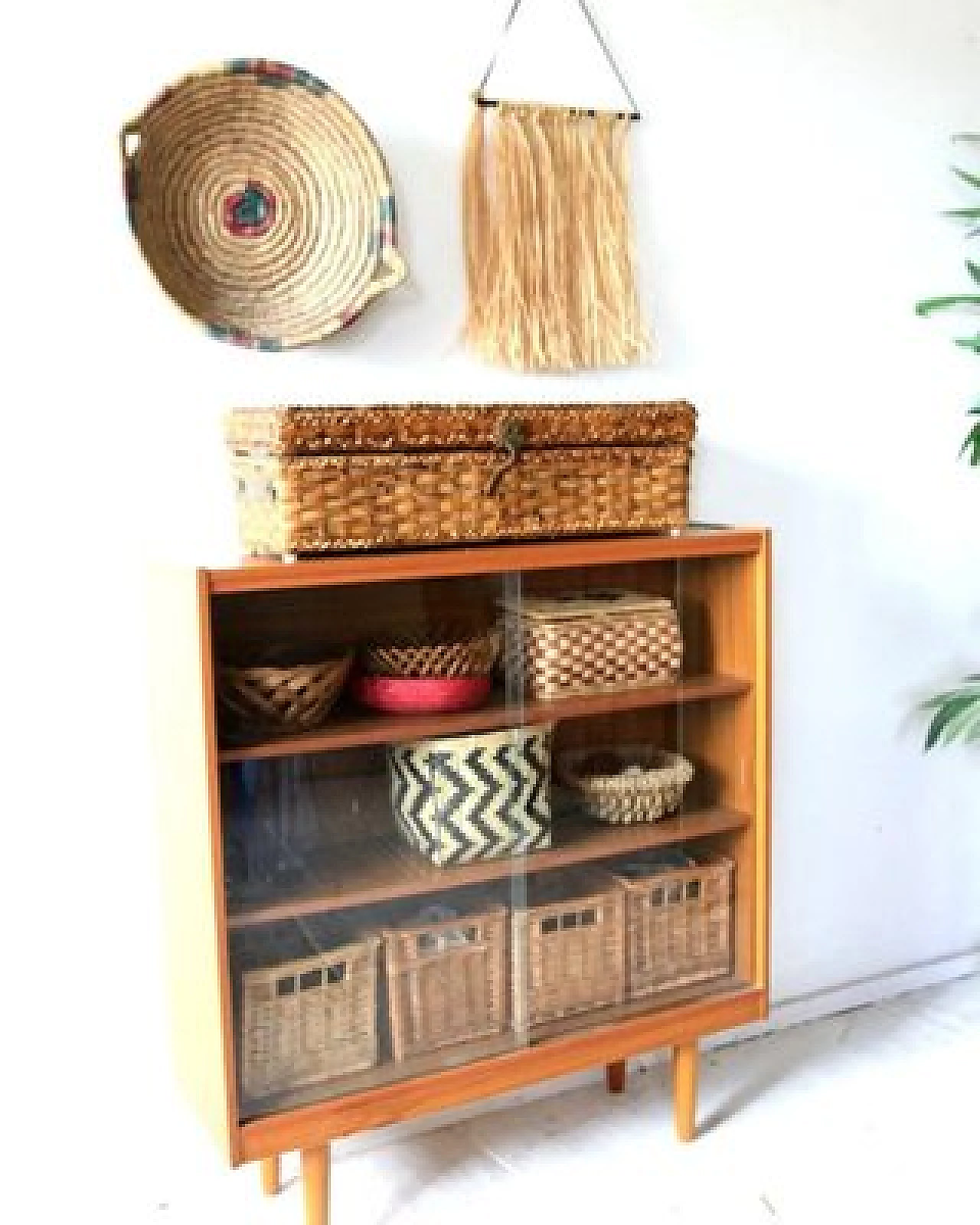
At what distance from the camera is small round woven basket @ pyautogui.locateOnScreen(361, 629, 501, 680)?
64.7 inches

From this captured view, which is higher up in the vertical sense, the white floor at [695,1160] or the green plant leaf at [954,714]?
the green plant leaf at [954,714]

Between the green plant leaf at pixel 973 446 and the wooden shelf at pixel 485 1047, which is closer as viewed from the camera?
the wooden shelf at pixel 485 1047

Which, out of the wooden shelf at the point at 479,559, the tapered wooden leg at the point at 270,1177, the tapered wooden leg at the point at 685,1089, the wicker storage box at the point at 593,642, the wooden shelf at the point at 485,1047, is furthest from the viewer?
the tapered wooden leg at the point at 685,1089

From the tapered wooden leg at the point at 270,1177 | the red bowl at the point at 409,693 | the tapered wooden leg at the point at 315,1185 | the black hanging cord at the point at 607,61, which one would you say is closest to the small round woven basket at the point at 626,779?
the red bowl at the point at 409,693

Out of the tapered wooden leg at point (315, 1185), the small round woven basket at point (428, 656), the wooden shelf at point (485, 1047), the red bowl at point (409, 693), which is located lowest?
the tapered wooden leg at point (315, 1185)

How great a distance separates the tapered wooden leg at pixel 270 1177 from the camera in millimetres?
1817

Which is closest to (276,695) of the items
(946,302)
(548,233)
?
(548,233)

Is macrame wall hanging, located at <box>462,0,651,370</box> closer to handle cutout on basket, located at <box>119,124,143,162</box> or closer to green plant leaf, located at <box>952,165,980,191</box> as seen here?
handle cutout on basket, located at <box>119,124,143,162</box>

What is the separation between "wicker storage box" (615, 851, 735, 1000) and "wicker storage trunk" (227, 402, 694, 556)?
0.52 meters

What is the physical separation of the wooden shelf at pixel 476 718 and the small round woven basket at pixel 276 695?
0.07 feet

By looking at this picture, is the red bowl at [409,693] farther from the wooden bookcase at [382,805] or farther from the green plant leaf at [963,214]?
the green plant leaf at [963,214]

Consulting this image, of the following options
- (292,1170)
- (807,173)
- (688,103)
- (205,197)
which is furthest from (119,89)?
(292,1170)

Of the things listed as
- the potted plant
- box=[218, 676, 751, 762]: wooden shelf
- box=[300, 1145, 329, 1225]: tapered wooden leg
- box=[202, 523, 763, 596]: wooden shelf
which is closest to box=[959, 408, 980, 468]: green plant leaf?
the potted plant

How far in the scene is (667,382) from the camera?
2082 mm
